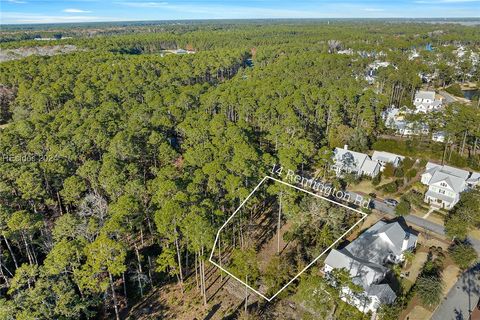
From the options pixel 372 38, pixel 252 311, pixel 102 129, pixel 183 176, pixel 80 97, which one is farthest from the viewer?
pixel 372 38

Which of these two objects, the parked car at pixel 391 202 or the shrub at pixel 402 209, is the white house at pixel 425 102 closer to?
the parked car at pixel 391 202

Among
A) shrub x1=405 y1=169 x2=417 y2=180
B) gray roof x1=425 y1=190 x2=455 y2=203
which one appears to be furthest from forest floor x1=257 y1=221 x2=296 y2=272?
shrub x1=405 y1=169 x2=417 y2=180

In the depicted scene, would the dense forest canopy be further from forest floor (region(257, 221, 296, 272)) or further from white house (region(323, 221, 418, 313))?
white house (region(323, 221, 418, 313))

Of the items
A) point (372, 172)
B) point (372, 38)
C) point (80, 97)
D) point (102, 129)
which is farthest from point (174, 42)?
point (372, 172)

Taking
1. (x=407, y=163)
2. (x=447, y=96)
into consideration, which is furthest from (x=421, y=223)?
(x=447, y=96)

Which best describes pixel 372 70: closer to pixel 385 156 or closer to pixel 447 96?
pixel 447 96

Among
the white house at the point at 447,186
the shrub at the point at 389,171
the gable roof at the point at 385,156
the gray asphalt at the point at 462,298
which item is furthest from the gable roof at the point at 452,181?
the gray asphalt at the point at 462,298

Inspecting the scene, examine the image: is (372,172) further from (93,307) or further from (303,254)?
(93,307)
